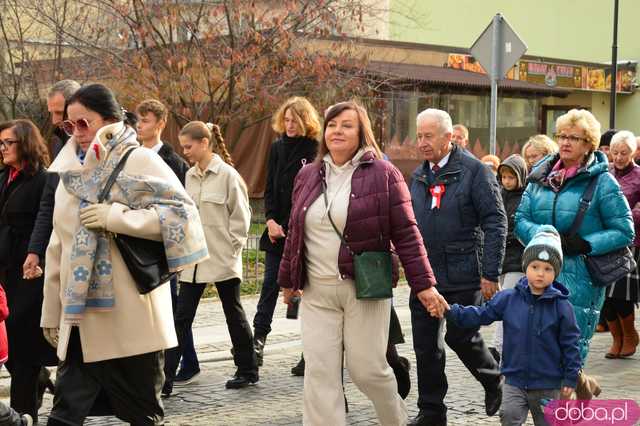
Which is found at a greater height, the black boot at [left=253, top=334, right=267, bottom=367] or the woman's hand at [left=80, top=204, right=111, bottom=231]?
the woman's hand at [left=80, top=204, right=111, bottom=231]

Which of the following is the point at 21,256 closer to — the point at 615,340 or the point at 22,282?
Result: the point at 22,282

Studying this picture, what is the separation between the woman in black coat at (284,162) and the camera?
846 centimetres

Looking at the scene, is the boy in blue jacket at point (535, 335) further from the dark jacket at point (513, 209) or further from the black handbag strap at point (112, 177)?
the dark jacket at point (513, 209)

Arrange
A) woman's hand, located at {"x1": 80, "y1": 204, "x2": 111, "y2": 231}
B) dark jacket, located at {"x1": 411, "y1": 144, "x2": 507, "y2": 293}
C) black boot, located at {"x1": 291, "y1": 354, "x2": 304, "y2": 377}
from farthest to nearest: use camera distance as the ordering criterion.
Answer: black boot, located at {"x1": 291, "y1": 354, "x2": 304, "y2": 377}
dark jacket, located at {"x1": 411, "y1": 144, "x2": 507, "y2": 293}
woman's hand, located at {"x1": 80, "y1": 204, "x2": 111, "y2": 231}

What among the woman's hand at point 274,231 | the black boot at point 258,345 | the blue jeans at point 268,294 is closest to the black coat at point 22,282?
the woman's hand at point 274,231

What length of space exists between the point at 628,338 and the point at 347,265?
4975mm

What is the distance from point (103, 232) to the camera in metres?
5.16

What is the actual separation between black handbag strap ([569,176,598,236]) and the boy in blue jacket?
781mm

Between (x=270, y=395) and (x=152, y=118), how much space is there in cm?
220

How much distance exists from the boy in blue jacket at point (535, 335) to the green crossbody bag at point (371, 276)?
0.44 metres

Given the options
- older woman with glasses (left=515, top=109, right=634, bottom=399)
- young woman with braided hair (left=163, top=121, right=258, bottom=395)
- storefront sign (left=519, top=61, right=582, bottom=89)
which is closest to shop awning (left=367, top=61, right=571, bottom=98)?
storefront sign (left=519, top=61, right=582, bottom=89)

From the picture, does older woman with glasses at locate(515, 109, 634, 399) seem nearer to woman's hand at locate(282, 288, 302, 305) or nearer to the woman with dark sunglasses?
woman's hand at locate(282, 288, 302, 305)

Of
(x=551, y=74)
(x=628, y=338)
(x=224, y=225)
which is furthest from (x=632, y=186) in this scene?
(x=551, y=74)

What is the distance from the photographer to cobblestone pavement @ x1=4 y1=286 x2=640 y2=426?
7.39 metres
